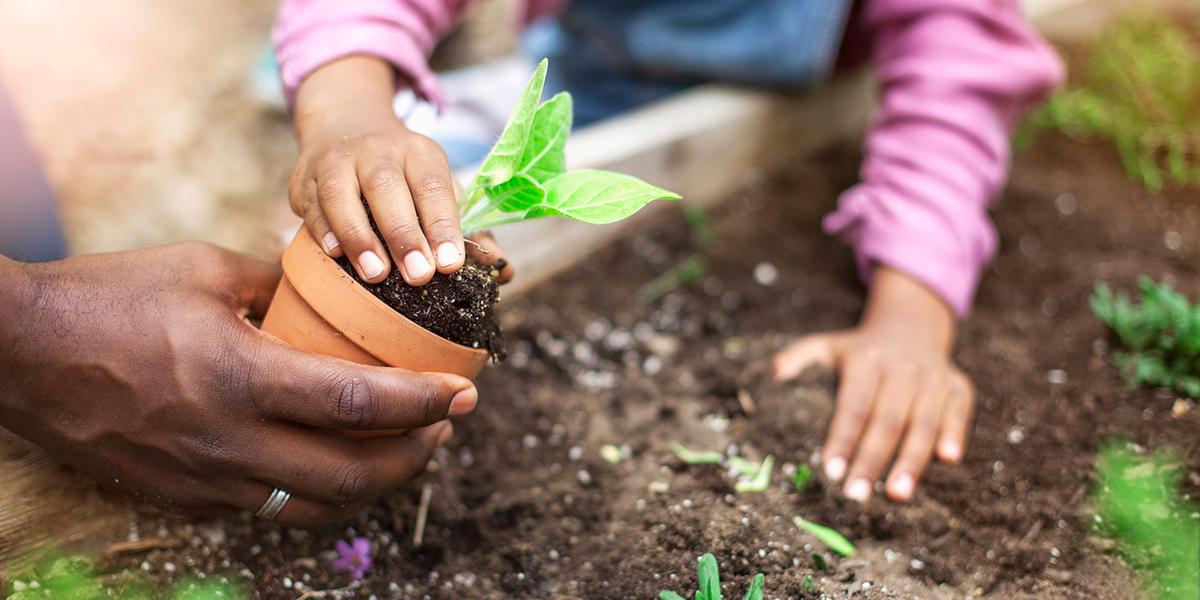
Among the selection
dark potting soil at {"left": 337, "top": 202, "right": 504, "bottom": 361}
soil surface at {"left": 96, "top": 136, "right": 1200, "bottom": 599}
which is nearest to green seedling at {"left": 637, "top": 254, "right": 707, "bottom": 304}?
soil surface at {"left": 96, "top": 136, "right": 1200, "bottom": 599}

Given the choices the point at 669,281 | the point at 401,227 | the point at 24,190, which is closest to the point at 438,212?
the point at 401,227

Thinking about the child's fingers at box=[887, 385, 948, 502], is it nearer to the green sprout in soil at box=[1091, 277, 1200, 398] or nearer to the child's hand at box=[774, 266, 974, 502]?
the child's hand at box=[774, 266, 974, 502]

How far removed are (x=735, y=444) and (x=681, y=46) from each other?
1.33 m

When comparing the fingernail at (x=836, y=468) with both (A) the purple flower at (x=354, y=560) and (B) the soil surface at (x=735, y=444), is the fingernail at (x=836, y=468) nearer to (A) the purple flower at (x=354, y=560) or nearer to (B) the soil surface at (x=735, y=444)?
(B) the soil surface at (x=735, y=444)

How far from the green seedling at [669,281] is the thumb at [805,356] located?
0.38 m

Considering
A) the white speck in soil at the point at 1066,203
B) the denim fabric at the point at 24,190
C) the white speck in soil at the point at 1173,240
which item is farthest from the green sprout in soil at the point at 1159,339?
the denim fabric at the point at 24,190

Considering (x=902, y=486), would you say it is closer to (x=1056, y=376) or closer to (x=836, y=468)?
(x=836, y=468)

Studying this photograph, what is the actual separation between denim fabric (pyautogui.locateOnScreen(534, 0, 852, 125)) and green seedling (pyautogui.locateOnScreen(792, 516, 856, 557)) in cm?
134

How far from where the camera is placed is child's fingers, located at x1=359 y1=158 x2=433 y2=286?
3.71 ft

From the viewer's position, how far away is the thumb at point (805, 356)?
6.09 feet

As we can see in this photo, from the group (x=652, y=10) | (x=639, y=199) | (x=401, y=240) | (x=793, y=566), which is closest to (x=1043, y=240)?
(x=652, y=10)

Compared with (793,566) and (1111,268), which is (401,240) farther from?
(1111,268)

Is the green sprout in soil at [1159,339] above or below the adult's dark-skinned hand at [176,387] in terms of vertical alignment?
below

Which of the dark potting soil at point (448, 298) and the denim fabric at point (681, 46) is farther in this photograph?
the denim fabric at point (681, 46)
